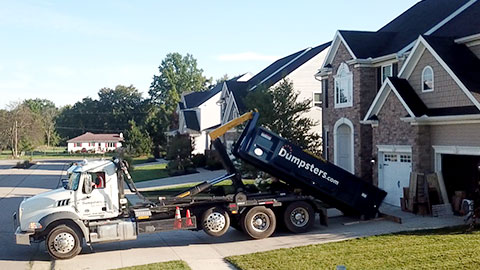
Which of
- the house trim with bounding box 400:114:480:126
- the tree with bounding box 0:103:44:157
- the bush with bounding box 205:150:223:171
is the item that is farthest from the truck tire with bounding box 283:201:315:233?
the tree with bounding box 0:103:44:157

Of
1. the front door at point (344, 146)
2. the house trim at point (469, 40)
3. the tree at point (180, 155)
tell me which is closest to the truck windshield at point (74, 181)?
the house trim at point (469, 40)

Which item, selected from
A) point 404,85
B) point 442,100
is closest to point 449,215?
point 442,100

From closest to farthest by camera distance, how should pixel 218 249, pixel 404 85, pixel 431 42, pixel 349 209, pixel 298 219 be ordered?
pixel 218 249, pixel 298 219, pixel 349 209, pixel 431 42, pixel 404 85

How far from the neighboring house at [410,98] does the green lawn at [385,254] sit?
4.44 m

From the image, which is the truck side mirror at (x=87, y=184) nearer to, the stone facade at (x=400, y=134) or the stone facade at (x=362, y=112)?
the stone facade at (x=400, y=134)

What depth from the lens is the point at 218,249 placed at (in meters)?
14.0

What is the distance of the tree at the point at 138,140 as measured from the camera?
67812mm

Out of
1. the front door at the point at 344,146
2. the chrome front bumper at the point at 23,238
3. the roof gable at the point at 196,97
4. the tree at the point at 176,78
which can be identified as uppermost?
the tree at the point at 176,78

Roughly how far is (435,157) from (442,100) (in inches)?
78.2

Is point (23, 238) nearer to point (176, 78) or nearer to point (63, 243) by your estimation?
point (63, 243)

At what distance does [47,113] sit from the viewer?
165 metres

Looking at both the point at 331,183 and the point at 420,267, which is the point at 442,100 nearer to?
the point at 331,183

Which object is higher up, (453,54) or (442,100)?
(453,54)

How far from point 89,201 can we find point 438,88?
11901mm
